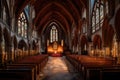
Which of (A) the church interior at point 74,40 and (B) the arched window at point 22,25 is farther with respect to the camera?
(B) the arched window at point 22,25

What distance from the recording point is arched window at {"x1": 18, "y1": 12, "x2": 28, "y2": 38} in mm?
32000

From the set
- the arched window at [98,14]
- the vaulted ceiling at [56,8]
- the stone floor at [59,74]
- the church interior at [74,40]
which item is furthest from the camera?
the vaulted ceiling at [56,8]

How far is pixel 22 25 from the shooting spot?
111 ft

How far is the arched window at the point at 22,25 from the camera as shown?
105ft

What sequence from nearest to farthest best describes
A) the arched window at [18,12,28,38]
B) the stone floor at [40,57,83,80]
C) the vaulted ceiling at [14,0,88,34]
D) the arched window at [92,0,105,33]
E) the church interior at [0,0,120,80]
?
the church interior at [0,0,120,80] < the stone floor at [40,57,83,80] < the arched window at [92,0,105,33] < the vaulted ceiling at [14,0,88,34] < the arched window at [18,12,28,38]

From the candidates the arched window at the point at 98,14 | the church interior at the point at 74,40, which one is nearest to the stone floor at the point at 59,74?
the church interior at the point at 74,40

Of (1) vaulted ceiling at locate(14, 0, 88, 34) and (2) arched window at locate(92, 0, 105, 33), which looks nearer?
(2) arched window at locate(92, 0, 105, 33)

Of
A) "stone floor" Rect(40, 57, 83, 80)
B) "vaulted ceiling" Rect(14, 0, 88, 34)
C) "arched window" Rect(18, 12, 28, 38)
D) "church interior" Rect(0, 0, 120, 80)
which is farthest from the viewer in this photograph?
"arched window" Rect(18, 12, 28, 38)

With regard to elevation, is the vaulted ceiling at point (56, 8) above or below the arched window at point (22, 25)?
above

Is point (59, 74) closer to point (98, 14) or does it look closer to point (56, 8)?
point (98, 14)

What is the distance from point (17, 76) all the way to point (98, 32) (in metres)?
Result: 18.7

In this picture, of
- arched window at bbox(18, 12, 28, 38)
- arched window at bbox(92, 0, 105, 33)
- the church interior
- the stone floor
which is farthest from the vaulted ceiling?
the stone floor

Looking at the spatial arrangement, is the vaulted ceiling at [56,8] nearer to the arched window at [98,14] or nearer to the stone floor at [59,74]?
the arched window at [98,14]

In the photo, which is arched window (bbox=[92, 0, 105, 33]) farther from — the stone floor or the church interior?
the stone floor
